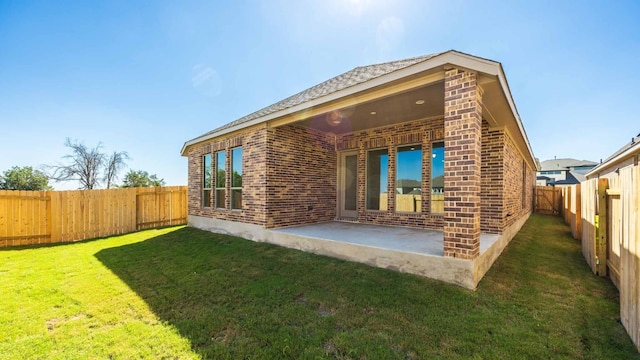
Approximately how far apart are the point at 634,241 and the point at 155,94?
54.3 ft

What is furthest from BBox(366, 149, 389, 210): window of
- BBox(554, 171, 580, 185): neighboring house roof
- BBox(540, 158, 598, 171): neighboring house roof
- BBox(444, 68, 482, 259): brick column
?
BBox(540, 158, 598, 171): neighboring house roof

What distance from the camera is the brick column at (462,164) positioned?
11.5 ft

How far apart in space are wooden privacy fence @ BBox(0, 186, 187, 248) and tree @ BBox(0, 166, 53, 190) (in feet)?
107

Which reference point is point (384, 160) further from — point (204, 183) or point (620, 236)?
point (204, 183)

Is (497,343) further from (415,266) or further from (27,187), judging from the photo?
(27,187)

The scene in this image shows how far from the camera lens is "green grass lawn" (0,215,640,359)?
239 centimetres

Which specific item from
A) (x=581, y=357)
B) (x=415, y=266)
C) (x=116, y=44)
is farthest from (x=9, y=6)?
(x=581, y=357)

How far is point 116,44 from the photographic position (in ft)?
29.7

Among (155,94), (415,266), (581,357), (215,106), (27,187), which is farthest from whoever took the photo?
(27,187)

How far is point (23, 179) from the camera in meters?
31.3

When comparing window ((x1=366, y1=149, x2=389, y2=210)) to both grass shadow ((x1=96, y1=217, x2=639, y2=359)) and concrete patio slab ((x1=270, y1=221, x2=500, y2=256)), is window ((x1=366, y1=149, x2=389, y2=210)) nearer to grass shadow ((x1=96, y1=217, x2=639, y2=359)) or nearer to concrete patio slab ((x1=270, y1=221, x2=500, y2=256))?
concrete patio slab ((x1=270, y1=221, x2=500, y2=256))

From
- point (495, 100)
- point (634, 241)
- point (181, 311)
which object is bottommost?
point (181, 311)

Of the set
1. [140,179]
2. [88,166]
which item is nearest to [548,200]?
[88,166]

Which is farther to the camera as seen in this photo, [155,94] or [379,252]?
[155,94]
